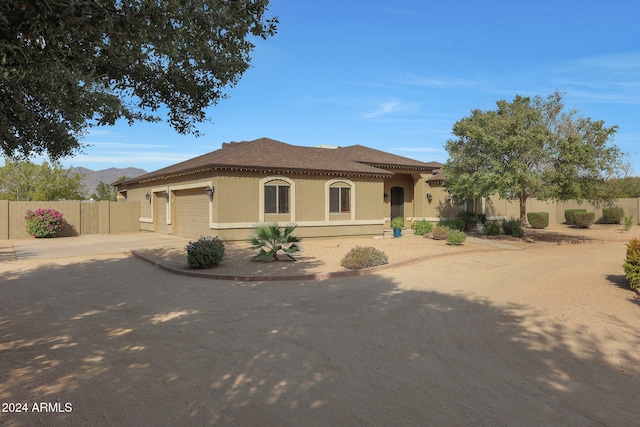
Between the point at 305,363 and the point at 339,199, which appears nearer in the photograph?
the point at 305,363

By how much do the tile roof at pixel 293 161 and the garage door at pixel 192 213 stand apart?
118 centimetres

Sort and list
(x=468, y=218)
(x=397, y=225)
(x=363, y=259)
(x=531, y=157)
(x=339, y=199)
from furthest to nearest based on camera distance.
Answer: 1. (x=468, y=218)
2. (x=397, y=225)
3. (x=339, y=199)
4. (x=531, y=157)
5. (x=363, y=259)

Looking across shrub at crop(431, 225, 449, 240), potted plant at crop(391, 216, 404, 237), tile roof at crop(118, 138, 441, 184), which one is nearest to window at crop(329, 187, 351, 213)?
tile roof at crop(118, 138, 441, 184)

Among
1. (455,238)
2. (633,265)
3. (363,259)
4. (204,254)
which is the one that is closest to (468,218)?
(455,238)

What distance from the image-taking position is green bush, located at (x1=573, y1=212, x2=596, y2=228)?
95.7 feet

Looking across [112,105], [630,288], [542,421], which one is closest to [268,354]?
[542,421]

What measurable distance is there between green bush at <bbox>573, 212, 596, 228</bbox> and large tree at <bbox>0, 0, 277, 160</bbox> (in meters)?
28.9

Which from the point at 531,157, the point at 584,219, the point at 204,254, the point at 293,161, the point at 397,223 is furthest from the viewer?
the point at 584,219

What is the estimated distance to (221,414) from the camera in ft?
12.2

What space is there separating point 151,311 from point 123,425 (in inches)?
165

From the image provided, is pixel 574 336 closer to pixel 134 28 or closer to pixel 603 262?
pixel 134 28

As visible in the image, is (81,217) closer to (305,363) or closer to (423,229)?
(423,229)

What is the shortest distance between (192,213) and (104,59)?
1599cm

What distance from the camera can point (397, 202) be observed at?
87.2 ft
